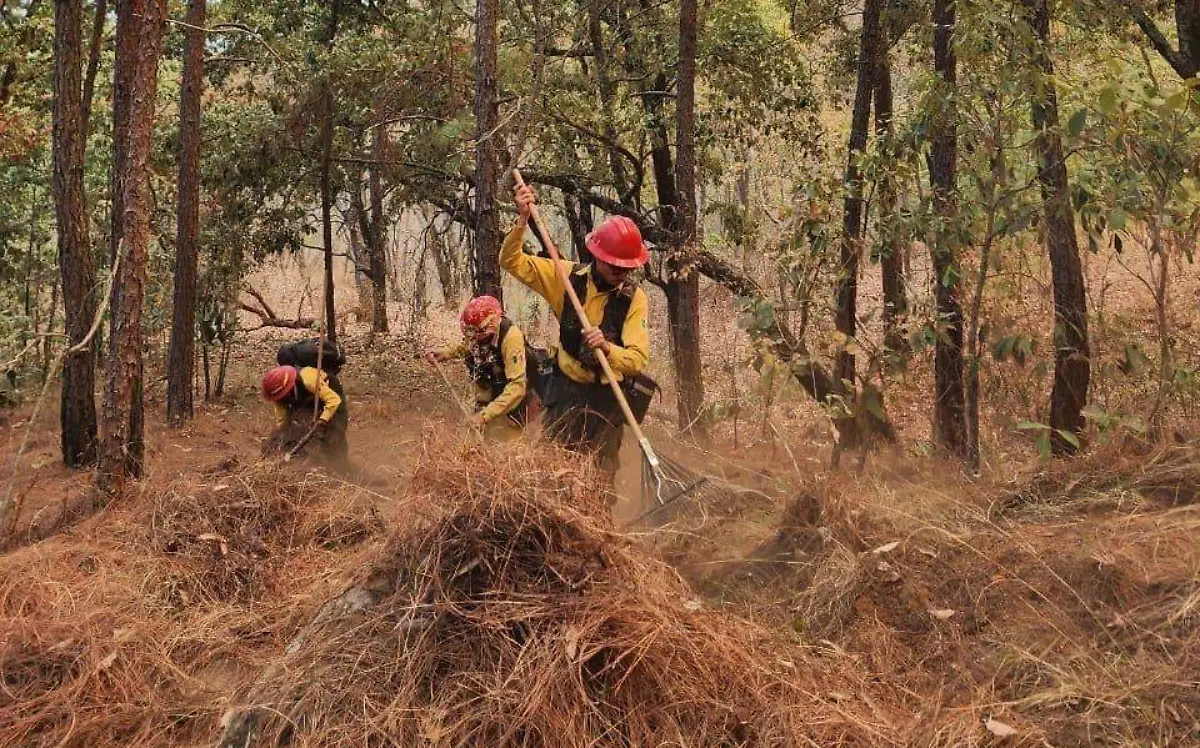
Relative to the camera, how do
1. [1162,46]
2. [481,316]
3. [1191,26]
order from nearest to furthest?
[481,316] → [1191,26] → [1162,46]

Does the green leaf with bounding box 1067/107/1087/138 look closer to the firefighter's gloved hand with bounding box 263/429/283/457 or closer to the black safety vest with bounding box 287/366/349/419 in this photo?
the black safety vest with bounding box 287/366/349/419

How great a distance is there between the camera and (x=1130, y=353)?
6.37 meters

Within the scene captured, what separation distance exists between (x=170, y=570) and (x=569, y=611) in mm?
2938

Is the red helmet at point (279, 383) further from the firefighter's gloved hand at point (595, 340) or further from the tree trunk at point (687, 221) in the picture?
the tree trunk at point (687, 221)

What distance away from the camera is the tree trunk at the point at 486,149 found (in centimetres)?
911

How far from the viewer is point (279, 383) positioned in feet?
26.4

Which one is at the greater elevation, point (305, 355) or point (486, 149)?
point (486, 149)

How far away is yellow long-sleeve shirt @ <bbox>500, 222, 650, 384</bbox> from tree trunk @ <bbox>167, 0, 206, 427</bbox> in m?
6.41

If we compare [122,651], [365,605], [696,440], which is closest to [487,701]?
[365,605]

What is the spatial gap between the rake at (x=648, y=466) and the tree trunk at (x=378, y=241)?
7643 mm


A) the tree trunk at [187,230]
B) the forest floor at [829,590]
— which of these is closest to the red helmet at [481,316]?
the forest floor at [829,590]

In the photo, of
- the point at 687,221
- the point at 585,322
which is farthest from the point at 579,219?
the point at 585,322

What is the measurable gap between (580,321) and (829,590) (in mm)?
2247

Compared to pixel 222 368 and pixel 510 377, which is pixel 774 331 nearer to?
pixel 510 377
